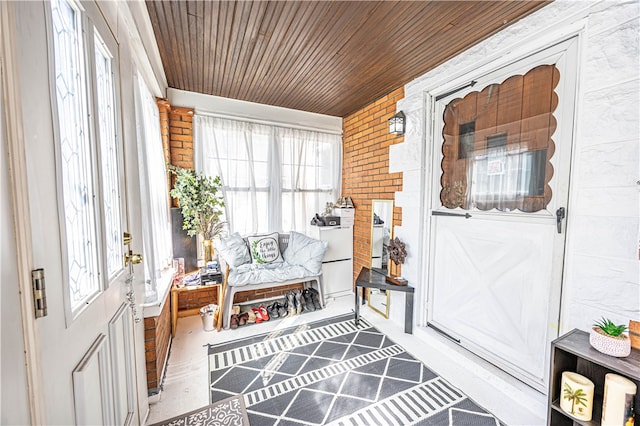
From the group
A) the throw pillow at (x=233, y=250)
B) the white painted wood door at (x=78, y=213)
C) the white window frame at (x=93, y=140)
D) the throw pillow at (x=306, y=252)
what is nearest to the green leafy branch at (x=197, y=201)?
the throw pillow at (x=233, y=250)

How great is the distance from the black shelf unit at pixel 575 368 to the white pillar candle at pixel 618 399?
8 cm

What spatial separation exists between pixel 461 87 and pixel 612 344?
1959mm

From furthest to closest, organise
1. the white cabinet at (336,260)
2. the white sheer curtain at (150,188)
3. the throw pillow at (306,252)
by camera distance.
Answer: the white cabinet at (336,260) → the throw pillow at (306,252) → the white sheer curtain at (150,188)

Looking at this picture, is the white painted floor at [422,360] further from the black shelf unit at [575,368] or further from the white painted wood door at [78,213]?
the white painted wood door at [78,213]

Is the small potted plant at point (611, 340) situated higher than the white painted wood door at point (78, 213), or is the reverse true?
the white painted wood door at point (78, 213)

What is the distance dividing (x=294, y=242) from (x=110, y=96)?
7.61 feet

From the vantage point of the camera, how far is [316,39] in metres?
1.88

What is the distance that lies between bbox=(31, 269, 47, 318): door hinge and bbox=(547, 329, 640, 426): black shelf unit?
6.70 ft

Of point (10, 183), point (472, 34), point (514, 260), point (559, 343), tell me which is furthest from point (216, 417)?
point (472, 34)

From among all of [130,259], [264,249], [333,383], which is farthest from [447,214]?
[130,259]

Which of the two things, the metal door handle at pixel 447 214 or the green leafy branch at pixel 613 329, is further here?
the metal door handle at pixel 447 214

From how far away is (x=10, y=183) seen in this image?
53 centimetres

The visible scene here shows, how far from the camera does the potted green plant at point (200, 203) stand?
272 cm

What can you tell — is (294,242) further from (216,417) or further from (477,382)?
(477,382)
